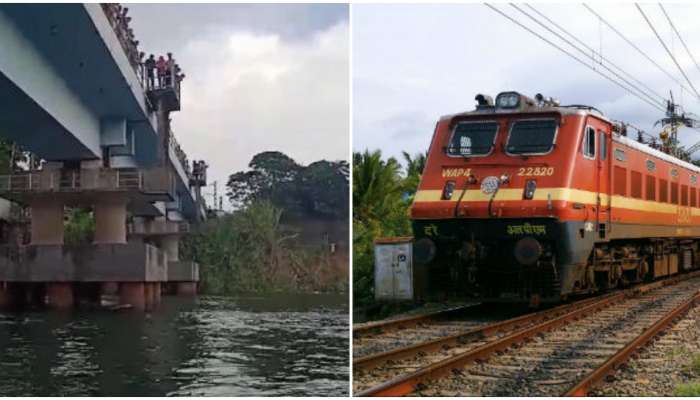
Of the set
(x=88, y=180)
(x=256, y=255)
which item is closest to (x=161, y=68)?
(x=256, y=255)

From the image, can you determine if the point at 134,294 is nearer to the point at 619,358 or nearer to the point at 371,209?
the point at 371,209

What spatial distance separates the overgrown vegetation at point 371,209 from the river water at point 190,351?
3.29ft

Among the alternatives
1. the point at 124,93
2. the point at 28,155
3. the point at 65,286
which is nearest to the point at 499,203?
the point at 124,93

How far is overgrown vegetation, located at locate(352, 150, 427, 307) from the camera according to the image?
11.1 metres

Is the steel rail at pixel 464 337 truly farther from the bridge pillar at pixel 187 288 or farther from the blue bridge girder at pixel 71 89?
the bridge pillar at pixel 187 288

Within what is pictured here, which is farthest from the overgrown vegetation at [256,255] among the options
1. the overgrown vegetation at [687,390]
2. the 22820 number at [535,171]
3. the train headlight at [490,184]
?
the overgrown vegetation at [687,390]

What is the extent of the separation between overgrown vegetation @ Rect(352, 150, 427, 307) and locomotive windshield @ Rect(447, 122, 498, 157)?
147cm

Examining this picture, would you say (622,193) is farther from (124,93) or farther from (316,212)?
(124,93)

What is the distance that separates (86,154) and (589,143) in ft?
22.3

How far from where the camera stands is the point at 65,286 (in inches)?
519

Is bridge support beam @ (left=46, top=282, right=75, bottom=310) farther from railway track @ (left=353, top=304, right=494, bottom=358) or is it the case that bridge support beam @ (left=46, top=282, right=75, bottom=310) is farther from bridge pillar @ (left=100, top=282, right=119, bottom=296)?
railway track @ (left=353, top=304, right=494, bottom=358)

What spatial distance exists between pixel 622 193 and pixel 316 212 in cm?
417

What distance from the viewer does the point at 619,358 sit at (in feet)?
21.5

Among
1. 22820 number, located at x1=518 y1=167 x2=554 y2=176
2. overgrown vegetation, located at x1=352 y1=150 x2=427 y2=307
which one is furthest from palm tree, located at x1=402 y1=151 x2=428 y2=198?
22820 number, located at x1=518 y1=167 x2=554 y2=176
